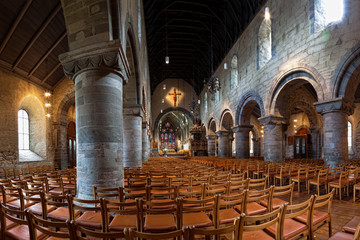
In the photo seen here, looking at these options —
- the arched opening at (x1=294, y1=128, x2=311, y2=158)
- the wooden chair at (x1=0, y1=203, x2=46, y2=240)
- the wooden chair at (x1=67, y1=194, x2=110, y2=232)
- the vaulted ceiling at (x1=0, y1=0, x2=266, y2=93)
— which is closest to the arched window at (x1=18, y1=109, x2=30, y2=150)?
the vaulted ceiling at (x1=0, y1=0, x2=266, y2=93)

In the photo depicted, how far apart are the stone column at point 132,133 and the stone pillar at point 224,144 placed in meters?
12.3

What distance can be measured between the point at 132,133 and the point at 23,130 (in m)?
7.78

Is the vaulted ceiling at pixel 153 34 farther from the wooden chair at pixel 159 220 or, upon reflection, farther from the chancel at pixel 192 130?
the wooden chair at pixel 159 220

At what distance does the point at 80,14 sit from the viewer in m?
4.52

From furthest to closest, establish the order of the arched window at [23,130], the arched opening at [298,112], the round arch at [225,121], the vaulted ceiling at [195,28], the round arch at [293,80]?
1. the round arch at [225,121]
2. the vaulted ceiling at [195,28]
3. the arched window at [23,130]
4. the arched opening at [298,112]
5. the round arch at [293,80]

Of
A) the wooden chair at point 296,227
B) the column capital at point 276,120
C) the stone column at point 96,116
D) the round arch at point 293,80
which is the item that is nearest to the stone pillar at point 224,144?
the column capital at point 276,120

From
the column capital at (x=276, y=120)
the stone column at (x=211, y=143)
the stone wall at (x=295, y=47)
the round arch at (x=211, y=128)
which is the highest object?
the stone wall at (x=295, y=47)

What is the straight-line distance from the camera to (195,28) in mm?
20359

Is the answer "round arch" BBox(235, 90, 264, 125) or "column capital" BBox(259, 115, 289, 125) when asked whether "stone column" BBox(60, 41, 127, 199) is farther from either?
"round arch" BBox(235, 90, 264, 125)

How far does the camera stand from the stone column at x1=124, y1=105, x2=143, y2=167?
9391 millimetres

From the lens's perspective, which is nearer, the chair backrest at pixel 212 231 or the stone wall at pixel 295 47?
the chair backrest at pixel 212 231

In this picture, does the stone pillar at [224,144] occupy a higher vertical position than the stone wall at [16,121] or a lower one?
lower

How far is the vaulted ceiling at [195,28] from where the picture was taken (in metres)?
15.9

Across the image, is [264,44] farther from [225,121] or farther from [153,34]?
[153,34]
